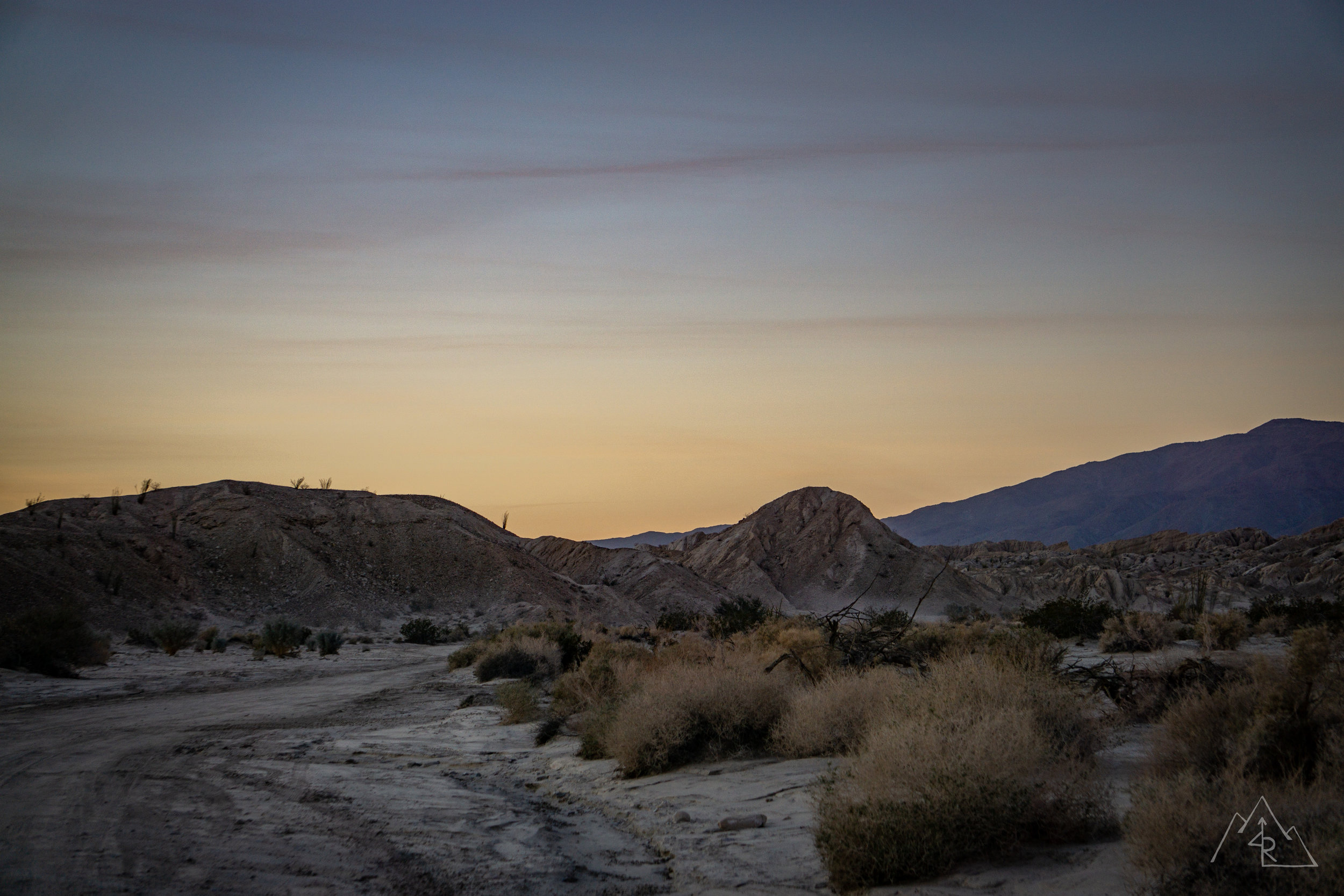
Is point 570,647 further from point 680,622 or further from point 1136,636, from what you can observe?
point 680,622

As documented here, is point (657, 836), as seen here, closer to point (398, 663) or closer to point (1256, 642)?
point (1256, 642)

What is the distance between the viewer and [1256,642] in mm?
23672

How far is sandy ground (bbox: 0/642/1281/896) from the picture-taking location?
603 cm

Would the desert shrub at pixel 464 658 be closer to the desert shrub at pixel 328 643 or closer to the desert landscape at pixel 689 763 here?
the desert landscape at pixel 689 763

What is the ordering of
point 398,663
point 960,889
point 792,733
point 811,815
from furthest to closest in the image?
1. point 398,663
2. point 792,733
3. point 811,815
4. point 960,889

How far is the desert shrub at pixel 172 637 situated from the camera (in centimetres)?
3038

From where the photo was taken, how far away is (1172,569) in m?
76.4

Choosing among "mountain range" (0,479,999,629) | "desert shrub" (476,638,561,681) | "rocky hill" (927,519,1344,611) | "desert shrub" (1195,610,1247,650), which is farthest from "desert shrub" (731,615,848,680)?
"rocky hill" (927,519,1344,611)

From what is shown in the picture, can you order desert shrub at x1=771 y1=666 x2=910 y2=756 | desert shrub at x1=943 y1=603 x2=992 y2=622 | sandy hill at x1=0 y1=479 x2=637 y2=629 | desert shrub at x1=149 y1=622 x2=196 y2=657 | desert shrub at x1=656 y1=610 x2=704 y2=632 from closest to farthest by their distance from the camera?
desert shrub at x1=771 y1=666 x2=910 y2=756
desert shrub at x1=149 y1=622 x2=196 y2=657
desert shrub at x1=656 y1=610 x2=704 y2=632
sandy hill at x1=0 y1=479 x2=637 y2=629
desert shrub at x1=943 y1=603 x2=992 y2=622

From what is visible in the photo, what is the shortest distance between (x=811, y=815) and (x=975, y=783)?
181 cm

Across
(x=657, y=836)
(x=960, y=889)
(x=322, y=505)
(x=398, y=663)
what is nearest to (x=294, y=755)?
(x=657, y=836)

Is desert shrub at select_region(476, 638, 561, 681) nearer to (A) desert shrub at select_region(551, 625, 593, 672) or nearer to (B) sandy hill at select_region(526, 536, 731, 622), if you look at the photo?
(A) desert shrub at select_region(551, 625, 593, 672)

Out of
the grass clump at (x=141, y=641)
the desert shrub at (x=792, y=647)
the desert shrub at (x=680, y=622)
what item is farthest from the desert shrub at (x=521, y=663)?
the grass clump at (x=141, y=641)

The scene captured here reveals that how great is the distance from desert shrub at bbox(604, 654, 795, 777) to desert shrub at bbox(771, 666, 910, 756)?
0.43 metres
